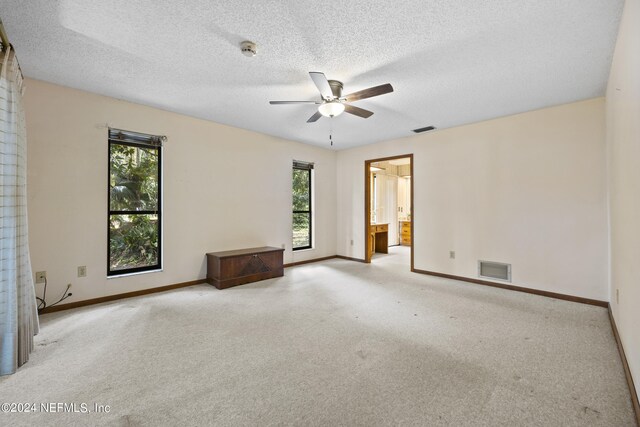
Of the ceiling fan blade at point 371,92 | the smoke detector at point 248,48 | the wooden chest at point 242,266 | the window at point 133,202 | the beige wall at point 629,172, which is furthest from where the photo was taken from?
the wooden chest at point 242,266

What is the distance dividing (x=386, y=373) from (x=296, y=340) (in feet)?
2.76

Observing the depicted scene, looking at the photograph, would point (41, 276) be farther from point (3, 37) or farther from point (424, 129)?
point (424, 129)

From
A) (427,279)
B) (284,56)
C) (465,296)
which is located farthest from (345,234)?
(284,56)

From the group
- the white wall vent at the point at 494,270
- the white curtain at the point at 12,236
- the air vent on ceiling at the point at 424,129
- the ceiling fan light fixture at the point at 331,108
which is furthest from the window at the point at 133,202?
the white wall vent at the point at 494,270

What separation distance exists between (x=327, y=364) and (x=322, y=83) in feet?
7.70

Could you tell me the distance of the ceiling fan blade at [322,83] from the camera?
2.43 meters

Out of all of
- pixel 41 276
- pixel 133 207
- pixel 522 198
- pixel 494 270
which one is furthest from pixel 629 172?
pixel 41 276

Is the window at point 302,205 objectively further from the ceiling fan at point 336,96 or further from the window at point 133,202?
the ceiling fan at point 336,96

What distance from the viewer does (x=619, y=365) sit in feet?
6.84

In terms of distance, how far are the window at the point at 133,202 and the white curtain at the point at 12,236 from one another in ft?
4.43

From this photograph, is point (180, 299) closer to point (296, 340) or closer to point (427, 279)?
point (296, 340)

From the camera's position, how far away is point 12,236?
6.79 feet

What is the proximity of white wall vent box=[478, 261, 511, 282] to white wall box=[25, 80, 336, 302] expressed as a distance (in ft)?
10.3

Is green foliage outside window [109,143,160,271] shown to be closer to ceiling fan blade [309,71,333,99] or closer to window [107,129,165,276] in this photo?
window [107,129,165,276]
